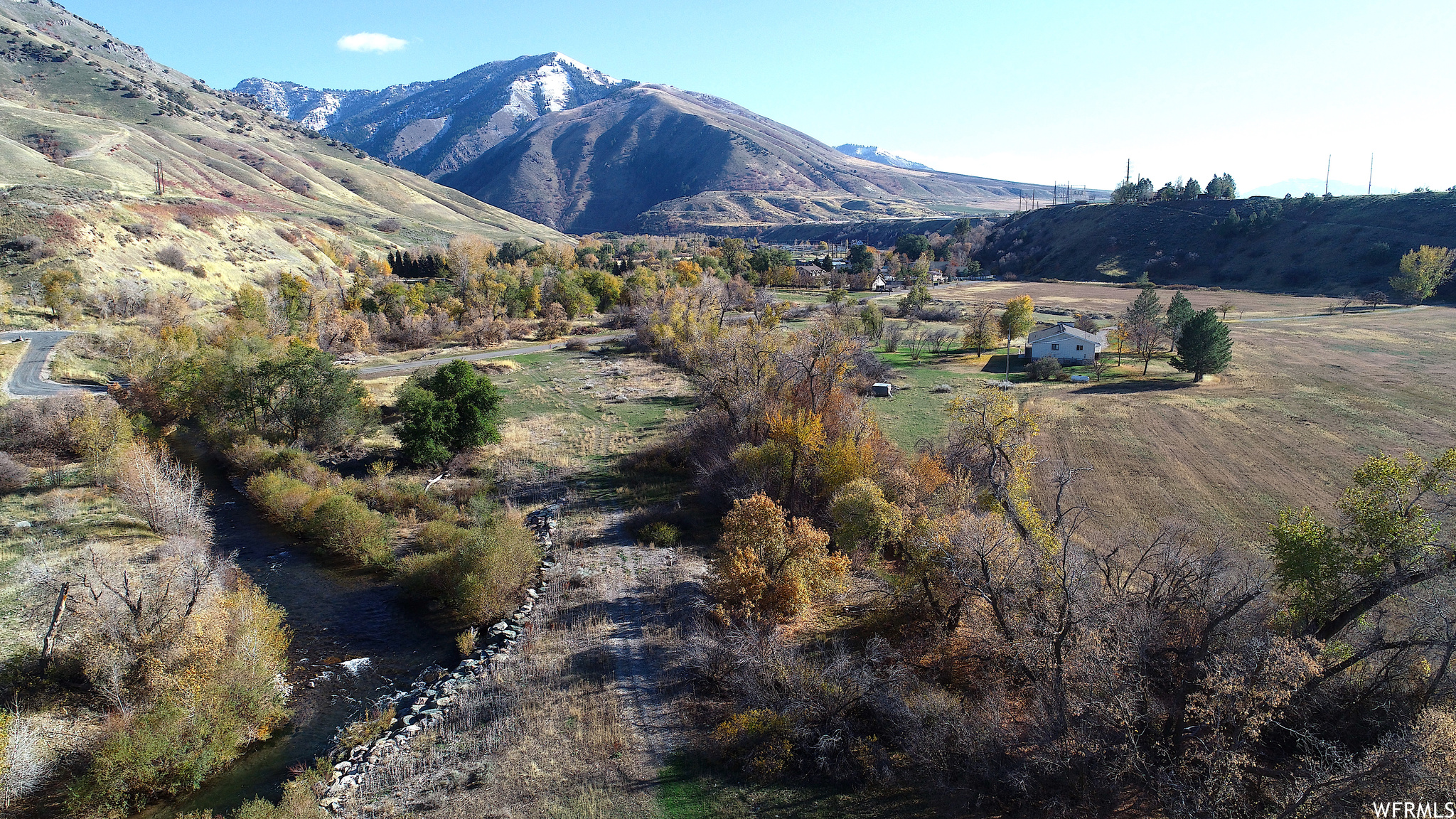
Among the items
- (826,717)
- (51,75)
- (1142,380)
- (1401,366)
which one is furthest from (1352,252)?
(51,75)

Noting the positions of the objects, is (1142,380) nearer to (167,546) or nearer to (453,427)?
(453,427)

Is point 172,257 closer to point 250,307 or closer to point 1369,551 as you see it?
point 250,307

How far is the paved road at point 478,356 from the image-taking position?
59.5 m

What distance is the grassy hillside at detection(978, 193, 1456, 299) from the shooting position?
102 meters

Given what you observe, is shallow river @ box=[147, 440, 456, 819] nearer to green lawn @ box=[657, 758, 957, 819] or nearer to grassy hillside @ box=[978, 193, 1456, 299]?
green lawn @ box=[657, 758, 957, 819]

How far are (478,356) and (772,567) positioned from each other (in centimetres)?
5397

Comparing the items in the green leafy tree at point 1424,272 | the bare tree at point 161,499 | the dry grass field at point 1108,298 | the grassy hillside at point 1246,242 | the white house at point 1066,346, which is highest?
the grassy hillside at point 1246,242

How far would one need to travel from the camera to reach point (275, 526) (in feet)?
102

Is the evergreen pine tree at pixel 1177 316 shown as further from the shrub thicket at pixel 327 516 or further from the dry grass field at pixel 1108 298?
the shrub thicket at pixel 327 516

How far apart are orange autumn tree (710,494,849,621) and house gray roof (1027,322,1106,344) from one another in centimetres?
4859

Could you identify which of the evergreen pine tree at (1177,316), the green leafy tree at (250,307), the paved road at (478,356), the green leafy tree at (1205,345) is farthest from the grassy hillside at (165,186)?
the evergreen pine tree at (1177,316)

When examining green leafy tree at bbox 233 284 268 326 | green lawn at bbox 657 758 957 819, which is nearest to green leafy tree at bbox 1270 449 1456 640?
green lawn at bbox 657 758 957 819

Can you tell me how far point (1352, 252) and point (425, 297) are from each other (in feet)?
444

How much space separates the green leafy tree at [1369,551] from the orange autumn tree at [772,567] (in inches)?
467
